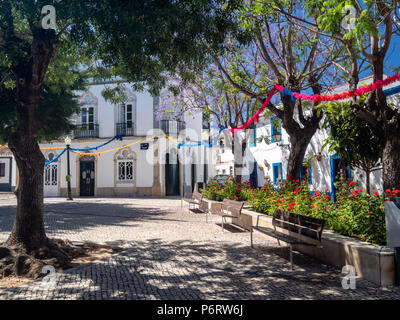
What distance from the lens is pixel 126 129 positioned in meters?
24.8

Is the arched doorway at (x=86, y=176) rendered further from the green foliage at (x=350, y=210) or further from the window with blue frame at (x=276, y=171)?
the green foliage at (x=350, y=210)

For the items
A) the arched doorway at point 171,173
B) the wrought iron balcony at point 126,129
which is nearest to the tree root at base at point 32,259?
the arched doorway at point 171,173

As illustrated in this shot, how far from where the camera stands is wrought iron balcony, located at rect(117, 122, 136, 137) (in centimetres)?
2458

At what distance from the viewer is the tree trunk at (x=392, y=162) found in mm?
6254

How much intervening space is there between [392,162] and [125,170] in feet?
66.9

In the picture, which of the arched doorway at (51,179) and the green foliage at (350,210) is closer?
the green foliage at (350,210)

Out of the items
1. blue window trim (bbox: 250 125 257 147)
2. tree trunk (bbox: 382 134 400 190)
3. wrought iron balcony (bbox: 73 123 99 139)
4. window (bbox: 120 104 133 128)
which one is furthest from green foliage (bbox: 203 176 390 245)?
wrought iron balcony (bbox: 73 123 99 139)

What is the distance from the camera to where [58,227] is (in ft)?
32.4

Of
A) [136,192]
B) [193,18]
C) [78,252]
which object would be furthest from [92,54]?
[136,192]

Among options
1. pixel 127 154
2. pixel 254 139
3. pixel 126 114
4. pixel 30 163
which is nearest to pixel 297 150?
pixel 30 163

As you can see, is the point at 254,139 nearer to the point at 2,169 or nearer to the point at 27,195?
the point at 27,195

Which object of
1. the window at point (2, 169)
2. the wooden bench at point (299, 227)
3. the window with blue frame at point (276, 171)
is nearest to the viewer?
the wooden bench at point (299, 227)

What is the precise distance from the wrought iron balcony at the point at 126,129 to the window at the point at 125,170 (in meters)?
1.95

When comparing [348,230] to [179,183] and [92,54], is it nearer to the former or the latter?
[92,54]
